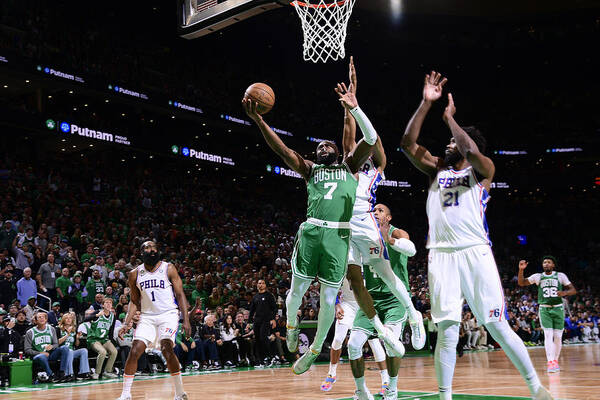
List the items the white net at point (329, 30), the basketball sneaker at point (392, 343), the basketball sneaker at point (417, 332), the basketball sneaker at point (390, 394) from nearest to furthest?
the basketball sneaker at point (392, 343) < the basketball sneaker at point (390, 394) < the basketball sneaker at point (417, 332) < the white net at point (329, 30)

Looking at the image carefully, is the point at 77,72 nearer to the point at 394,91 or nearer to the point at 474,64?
the point at 394,91

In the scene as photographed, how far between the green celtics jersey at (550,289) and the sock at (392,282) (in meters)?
6.21

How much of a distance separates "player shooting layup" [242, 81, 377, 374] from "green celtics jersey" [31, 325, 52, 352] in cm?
753

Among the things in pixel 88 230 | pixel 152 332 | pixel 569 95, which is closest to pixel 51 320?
pixel 152 332

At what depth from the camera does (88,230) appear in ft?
63.8

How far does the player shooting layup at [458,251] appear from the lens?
512 cm

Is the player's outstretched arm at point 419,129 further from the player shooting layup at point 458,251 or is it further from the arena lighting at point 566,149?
the arena lighting at point 566,149

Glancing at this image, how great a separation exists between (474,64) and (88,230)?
27646mm

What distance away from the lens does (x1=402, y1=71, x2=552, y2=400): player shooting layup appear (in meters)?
5.12

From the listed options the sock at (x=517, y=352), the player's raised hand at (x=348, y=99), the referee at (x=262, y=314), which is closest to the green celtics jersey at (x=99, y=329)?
the referee at (x=262, y=314)

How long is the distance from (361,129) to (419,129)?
56cm

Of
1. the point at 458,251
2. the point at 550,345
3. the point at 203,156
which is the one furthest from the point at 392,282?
the point at 203,156

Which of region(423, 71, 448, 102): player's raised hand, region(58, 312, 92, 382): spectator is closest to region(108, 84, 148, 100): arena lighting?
region(58, 312, 92, 382): spectator

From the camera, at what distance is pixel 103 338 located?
42.4 feet
